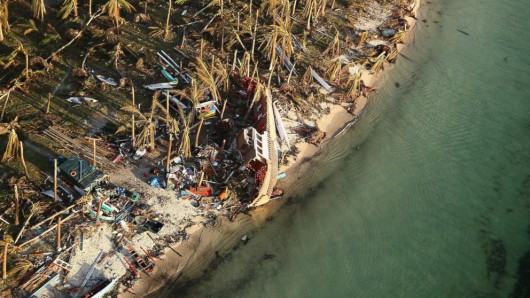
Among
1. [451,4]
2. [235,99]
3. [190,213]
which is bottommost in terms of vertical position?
[190,213]

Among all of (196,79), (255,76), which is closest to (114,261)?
(196,79)

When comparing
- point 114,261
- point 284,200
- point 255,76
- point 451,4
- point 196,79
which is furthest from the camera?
point 451,4

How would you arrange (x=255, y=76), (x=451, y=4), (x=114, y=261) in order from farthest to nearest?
(x=451, y=4)
(x=255, y=76)
(x=114, y=261)

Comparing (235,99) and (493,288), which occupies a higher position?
(235,99)

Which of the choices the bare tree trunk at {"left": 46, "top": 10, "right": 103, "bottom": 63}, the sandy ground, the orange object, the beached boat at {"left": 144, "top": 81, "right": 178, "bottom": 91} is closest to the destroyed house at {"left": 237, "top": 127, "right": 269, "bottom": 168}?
the orange object

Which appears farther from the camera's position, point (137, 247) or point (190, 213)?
point (190, 213)

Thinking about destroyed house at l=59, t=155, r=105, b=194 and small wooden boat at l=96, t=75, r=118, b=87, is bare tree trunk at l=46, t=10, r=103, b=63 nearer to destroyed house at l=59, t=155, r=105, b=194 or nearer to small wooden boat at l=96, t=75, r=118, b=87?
small wooden boat at l=96, t=75, r=118, b=87

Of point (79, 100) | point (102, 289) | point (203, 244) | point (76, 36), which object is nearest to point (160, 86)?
point (79, 100)

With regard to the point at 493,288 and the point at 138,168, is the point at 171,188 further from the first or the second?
the point at 493,288
